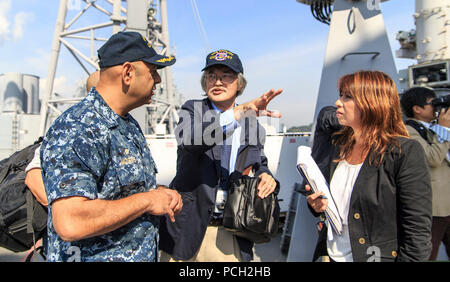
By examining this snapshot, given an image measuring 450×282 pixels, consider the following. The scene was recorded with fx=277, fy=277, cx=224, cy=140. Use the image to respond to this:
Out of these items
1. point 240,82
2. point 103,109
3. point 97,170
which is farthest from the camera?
point 240,82

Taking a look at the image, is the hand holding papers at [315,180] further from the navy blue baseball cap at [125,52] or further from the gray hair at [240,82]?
the navy blue baseball cap at [125,52]

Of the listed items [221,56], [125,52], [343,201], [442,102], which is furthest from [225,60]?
[442,102]

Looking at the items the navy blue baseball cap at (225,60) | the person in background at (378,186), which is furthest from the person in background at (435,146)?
the navy blue baseball cap at (225,60)

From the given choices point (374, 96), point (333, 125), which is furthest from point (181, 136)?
point (333, 125)

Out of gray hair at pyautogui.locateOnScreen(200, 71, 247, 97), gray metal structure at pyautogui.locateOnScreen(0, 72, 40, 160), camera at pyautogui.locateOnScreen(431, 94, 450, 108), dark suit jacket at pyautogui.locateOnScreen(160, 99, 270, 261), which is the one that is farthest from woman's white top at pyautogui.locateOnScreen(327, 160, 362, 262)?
gray metal structure at pyautogui.locateOnScreen(0, 72, 40, 160)

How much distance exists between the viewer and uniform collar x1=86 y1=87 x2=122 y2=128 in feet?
4.14

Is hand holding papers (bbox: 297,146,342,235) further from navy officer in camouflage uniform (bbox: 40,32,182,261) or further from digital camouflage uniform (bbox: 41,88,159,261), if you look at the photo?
digital camouflage uniform (bbox: 41,88,159,261)

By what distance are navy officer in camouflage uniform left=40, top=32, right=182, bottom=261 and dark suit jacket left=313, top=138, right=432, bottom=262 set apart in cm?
104

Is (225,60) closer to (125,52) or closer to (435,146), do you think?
(125,52)

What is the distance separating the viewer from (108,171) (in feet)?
4.00

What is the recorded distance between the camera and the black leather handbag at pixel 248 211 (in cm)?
168

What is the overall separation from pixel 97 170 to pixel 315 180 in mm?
1180

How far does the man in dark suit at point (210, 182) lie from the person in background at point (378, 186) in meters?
0.48

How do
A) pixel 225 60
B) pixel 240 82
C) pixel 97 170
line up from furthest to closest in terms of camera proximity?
1. pixel 240 82
2. pixel 225 60
3. pixel 97 170
